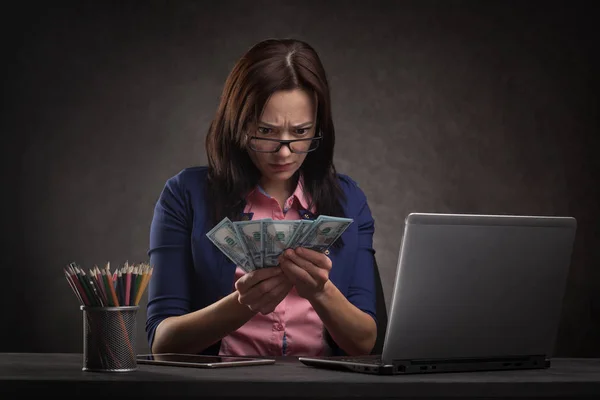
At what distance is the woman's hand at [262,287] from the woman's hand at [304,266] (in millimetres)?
20

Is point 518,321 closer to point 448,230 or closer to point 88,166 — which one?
point 448,230

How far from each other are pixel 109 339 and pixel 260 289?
0.40 meters

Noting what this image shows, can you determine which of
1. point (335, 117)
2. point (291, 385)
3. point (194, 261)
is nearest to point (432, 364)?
point (291, 385)

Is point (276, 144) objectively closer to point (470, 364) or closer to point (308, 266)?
point (308, 266)

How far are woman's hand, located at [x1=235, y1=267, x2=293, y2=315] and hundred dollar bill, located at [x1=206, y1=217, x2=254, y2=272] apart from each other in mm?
31

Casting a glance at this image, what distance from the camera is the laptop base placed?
4.27 feet

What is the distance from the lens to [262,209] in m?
2.28

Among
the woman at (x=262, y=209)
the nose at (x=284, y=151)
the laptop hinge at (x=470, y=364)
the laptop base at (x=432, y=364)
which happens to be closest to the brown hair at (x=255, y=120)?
the woman at (x=262, y=209)

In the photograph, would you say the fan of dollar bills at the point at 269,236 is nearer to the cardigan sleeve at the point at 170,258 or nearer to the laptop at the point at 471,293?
the laptop at the point at 471,293

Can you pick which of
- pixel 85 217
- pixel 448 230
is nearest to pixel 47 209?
pixel 85 217

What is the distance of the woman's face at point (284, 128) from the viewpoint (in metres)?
2.09

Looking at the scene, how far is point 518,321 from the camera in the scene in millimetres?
1402

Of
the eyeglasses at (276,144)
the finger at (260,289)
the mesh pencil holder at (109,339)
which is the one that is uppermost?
the eyeglasses at (276,144)

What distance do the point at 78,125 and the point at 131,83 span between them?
0.26 meters
